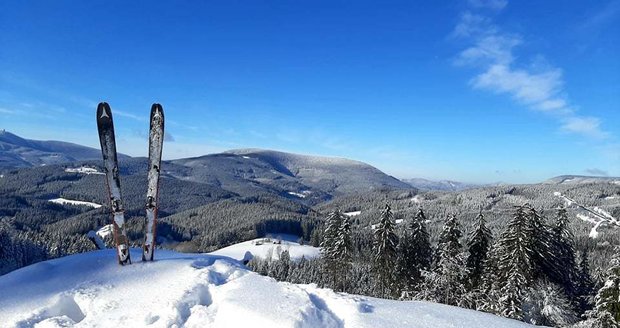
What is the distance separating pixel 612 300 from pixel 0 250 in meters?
73.4

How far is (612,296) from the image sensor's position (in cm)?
2369

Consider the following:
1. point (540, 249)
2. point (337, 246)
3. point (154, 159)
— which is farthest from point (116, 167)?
point (337, 246)

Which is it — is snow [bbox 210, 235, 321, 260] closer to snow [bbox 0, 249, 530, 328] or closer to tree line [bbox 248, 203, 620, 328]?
tree line [bbox 248, 203, 620, 328]

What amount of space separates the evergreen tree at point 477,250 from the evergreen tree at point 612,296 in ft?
34.0

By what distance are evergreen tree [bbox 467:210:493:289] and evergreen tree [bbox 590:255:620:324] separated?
10369 millimetres

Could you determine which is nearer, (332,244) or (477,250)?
(477,250)

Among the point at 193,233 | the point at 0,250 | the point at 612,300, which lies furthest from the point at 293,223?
the point at 612,300

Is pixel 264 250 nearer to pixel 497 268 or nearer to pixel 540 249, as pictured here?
pixel 497 268

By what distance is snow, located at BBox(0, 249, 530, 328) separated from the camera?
838cm

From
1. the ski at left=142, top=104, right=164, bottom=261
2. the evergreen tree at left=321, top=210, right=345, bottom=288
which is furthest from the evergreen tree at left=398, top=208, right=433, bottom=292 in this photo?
the ski at left=142, top=104, right=164, bottom=261

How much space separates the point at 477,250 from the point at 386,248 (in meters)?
9.04

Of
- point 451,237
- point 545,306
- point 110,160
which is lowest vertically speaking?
point 545,306

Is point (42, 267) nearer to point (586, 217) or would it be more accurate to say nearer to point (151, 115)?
point (151, 115)

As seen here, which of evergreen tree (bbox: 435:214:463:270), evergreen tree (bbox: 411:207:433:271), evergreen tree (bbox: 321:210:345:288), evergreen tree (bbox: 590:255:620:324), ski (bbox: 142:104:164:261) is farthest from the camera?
evergreen tree (bbox: 321:210:345:288)
